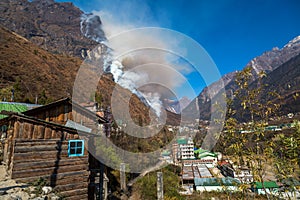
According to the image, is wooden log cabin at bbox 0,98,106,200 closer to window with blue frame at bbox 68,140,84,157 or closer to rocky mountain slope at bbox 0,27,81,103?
window with blue frame at bbox 68,140,84,157

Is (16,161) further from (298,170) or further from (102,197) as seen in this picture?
(298,170)

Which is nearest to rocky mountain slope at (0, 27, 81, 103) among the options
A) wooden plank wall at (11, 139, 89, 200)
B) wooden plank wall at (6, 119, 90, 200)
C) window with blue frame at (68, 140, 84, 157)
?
window with blue frame at (68, 140, 84, 157)

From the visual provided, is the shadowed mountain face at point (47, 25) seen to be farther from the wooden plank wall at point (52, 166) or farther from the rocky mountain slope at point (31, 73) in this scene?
the wooden plank wall at point (52, 166)

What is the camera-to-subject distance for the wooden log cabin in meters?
7.20

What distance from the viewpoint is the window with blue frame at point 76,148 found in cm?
869

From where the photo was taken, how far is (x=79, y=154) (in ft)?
29.4

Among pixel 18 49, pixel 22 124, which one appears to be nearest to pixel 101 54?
pixel 18 49

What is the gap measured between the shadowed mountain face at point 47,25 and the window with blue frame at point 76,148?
106376 mm

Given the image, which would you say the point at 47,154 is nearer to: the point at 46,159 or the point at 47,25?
the point at 46,159

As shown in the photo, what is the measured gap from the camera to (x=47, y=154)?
7918mm

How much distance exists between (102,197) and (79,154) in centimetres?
361

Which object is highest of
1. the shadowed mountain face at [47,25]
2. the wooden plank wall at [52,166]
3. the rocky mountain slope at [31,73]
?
the shadowed mountain face at [47,25]

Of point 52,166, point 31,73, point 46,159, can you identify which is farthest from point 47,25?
point 52,166

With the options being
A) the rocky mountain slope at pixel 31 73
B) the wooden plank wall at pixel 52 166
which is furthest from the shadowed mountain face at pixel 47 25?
the wooden plank wall at pixel 52 166
